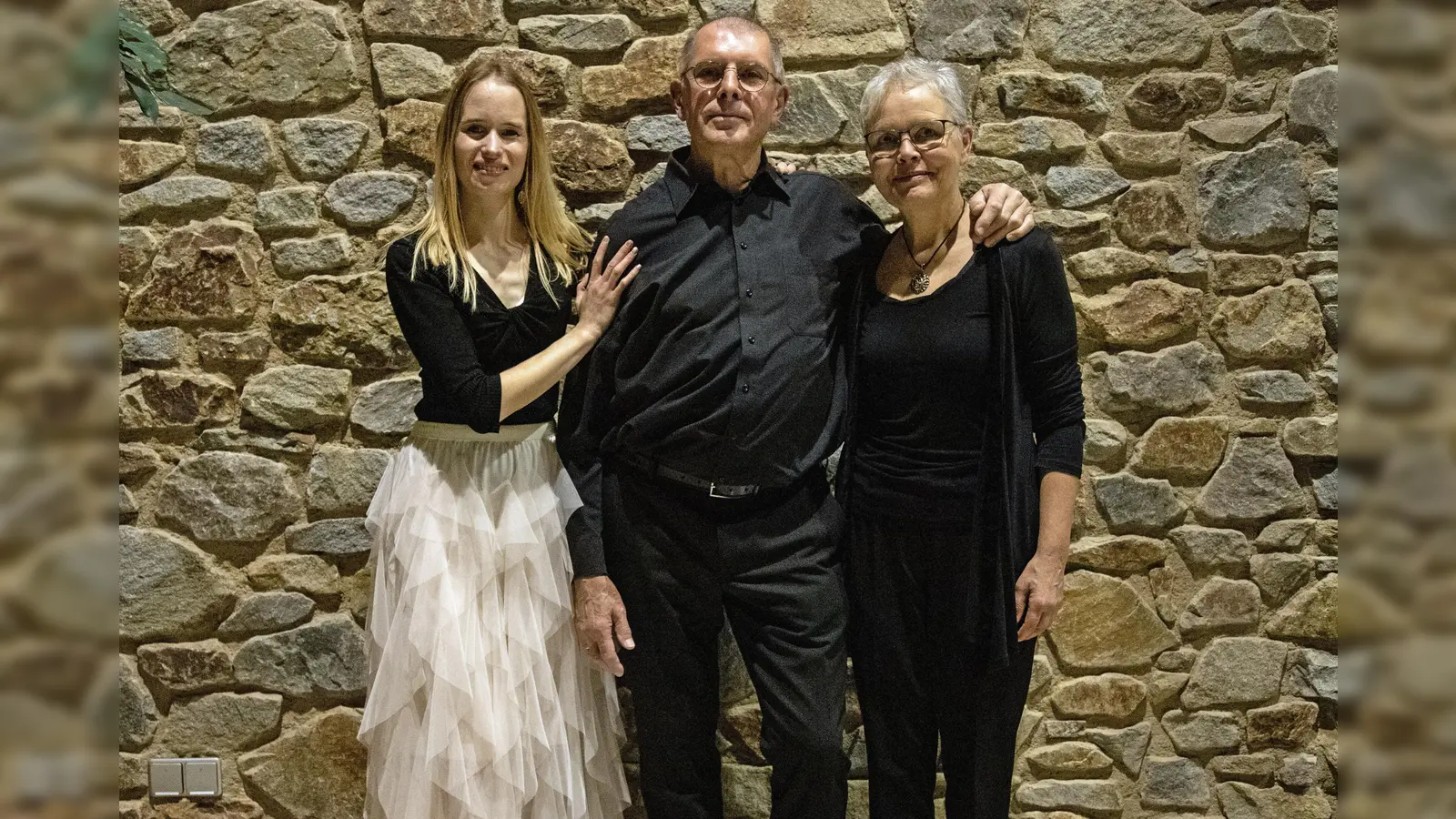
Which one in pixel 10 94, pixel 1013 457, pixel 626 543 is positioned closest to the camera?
pixel 10 94

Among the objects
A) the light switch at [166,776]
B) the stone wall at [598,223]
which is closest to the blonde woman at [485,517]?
the stone wall at [598,223]

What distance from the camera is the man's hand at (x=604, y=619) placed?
1961 millimetres

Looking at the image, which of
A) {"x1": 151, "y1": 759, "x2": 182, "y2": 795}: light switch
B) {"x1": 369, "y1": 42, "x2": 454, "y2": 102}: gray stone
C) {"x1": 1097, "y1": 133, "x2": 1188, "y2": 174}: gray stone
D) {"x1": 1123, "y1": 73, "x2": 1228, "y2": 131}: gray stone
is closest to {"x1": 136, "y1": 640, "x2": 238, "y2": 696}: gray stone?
{"x1": 151, "y1": 759, "x2": 182, "y2": 795}: light switch

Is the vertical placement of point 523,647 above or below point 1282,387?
below

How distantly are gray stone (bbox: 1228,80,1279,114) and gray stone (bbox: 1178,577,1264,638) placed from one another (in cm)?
109

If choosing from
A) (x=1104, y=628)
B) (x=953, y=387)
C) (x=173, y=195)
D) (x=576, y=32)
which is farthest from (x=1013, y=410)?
(x=173, y=195)

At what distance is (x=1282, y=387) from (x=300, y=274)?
2282mm

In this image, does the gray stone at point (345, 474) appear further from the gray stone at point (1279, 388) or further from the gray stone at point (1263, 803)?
the gray stone at point (1263, 803)

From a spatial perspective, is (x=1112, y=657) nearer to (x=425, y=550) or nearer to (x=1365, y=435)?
(x=425, y=550)

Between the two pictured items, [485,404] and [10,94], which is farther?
[485,404]

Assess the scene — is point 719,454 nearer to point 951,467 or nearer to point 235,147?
point 951,467

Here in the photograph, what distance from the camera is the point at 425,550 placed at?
1.92 metres

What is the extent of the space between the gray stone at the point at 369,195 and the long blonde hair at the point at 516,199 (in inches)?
15.2

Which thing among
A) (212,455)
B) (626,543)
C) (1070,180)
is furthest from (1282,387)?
(212,455)
